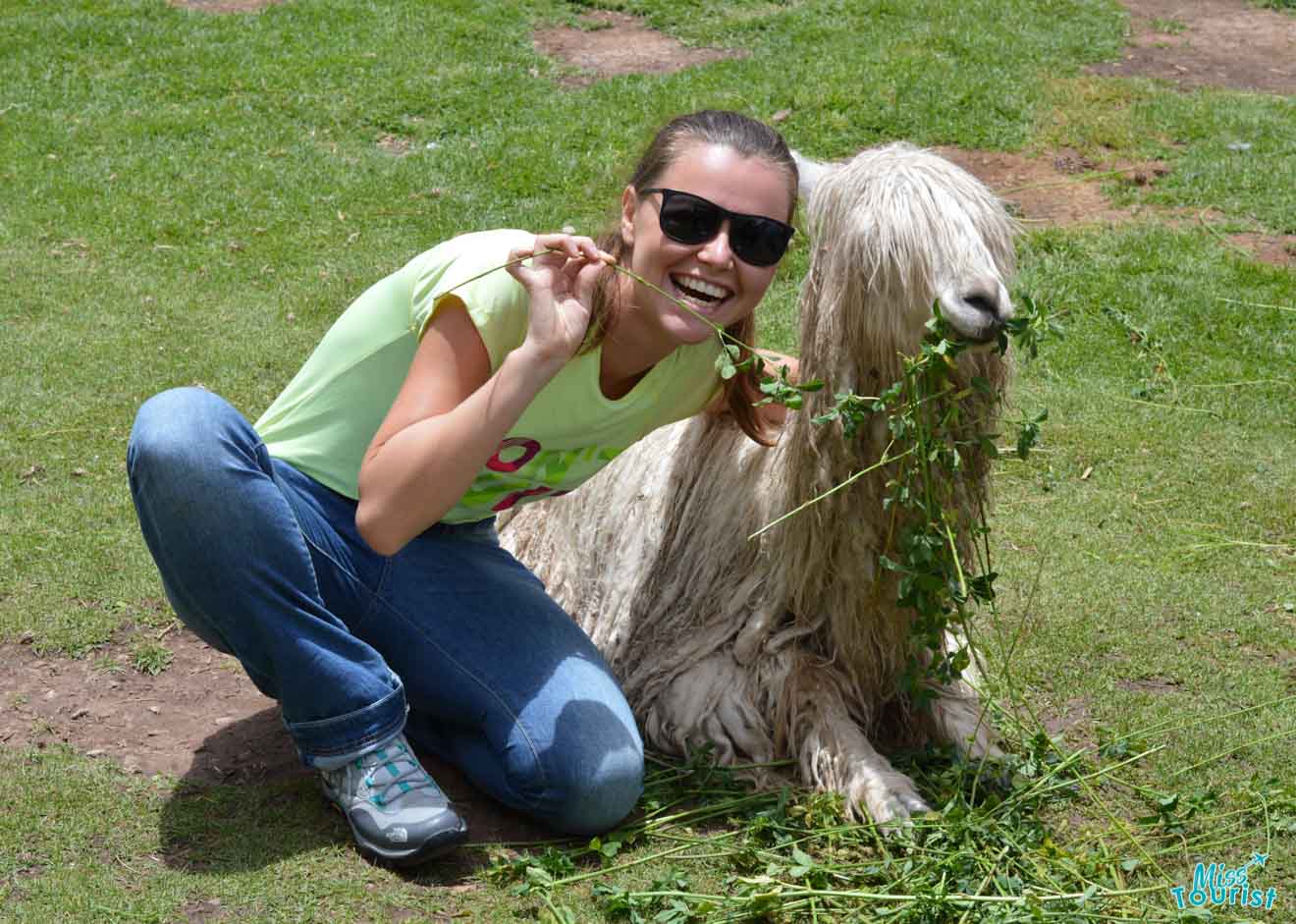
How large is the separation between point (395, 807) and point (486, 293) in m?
1.05

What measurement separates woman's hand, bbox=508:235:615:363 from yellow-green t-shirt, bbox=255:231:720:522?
0.46 feet

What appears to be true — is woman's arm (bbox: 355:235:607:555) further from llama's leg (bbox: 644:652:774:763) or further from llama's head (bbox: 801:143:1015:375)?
llama's leg (bbox: 644:652:774:763)

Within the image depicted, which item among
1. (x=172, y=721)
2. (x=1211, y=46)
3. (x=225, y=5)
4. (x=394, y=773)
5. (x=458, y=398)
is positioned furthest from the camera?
(x=225, y=5)

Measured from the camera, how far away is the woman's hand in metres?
2.96

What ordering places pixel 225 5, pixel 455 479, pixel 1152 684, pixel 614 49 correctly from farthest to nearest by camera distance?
pixel 225 5 → pixel 614 49 → pixel 1152 684 → pixel 455 479

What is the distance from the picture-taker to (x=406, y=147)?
831 centimetres

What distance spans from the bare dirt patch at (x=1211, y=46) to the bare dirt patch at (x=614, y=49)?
2.43 m

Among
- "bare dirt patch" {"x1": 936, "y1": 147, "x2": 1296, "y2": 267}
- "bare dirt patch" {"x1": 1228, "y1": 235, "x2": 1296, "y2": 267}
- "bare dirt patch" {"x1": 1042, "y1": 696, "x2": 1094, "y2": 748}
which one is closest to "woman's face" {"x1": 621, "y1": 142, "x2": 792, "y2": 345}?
"bare dirt patch" {"x1": 1042, "y1": 696, "x2": 1094, "y2": 748}

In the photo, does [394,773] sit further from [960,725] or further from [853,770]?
[960,725]

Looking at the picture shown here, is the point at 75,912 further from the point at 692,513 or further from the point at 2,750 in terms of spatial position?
the point at 692,513

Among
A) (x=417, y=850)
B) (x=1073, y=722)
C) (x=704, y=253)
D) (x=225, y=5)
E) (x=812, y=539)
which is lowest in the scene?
(x=1073, y=722)

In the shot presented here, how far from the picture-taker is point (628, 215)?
11.1 feet

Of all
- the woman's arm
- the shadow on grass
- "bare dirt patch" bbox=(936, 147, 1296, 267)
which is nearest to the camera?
the woman's arm

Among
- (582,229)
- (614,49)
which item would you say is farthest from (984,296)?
(614,49)
